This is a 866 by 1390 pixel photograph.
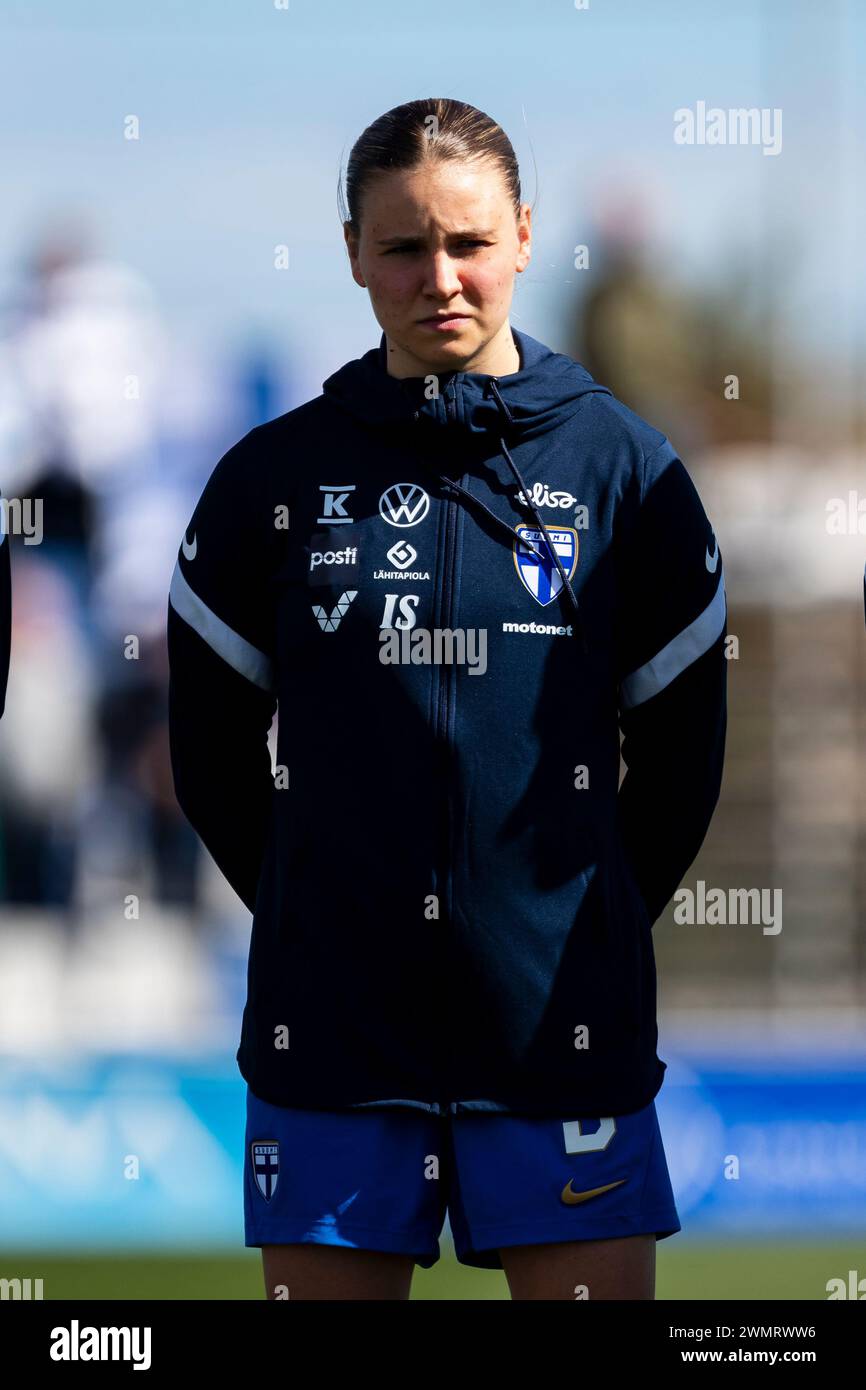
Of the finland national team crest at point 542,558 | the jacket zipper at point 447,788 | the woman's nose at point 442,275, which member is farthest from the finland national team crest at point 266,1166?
the woman's nose at point 442,275

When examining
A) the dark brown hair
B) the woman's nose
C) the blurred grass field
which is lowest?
the blurred grass field

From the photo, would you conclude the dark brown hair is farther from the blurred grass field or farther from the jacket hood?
the blurred grass field

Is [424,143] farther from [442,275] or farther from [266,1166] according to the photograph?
[266,1166]

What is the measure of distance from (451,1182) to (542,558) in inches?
28.2

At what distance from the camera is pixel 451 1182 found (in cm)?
214

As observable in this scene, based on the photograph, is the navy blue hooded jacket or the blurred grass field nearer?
the navy blue hooded jacket

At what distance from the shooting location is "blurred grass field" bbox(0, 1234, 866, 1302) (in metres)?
4.30

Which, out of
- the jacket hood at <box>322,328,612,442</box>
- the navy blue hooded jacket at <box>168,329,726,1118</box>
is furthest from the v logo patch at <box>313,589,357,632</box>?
the jacket hood at <box>322,328,612,442</box>

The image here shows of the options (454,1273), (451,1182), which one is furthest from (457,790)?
(454,1273)

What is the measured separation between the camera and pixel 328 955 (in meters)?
2.13
